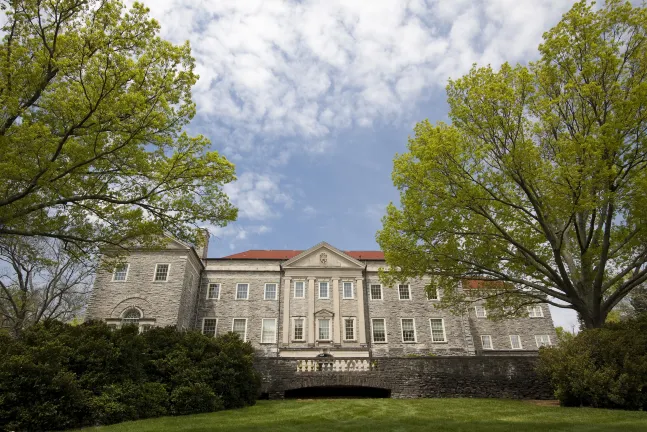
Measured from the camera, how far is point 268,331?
31.5 meters

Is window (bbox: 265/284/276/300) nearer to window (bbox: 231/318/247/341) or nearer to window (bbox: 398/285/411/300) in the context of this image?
window (bbox: 231/318/247/341)

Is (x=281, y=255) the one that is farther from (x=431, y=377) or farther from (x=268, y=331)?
(x=431, y=377)

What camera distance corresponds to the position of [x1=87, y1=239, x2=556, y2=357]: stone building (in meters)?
29.1

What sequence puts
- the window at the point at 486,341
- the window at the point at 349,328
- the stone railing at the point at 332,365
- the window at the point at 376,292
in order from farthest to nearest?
the window at the point at 486,341, the window at the point at 376,292, the window at the point at 349,328, the stone railing at the point at 332,365

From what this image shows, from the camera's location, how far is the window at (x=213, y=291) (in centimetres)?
3291

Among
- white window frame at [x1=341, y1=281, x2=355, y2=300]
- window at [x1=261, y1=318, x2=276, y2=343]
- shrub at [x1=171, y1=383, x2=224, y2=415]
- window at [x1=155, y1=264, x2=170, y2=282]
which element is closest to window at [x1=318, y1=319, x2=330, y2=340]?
white window frame at [x1=341, y1=281, x2=355, y2=300]

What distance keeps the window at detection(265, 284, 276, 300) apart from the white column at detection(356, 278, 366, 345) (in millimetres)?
7030

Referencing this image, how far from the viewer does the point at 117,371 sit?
11734mm

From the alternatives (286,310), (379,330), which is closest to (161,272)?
(286,310)

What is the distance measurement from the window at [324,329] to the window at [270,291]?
4589 mm

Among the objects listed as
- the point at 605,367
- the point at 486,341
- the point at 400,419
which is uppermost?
the point at 486,341

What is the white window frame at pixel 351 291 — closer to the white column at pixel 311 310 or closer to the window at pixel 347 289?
the window at pixel 347 289

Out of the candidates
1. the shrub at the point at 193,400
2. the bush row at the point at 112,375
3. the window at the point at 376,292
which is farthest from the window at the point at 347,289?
the shrub at the point at 193,400

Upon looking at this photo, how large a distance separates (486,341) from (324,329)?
14.8 metres
